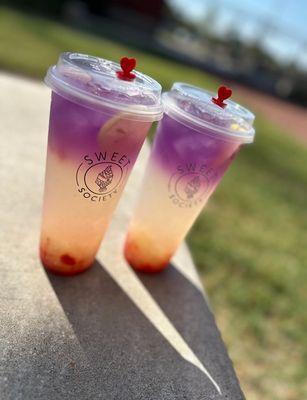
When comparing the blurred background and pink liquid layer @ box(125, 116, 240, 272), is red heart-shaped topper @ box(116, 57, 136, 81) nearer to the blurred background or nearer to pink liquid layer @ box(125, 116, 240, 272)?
pink liquid layer @ box(125, 116, 240, 272)

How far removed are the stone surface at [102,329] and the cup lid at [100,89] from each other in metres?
0.77

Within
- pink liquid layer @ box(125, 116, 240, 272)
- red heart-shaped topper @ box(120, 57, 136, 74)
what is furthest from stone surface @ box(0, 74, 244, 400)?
red heart-shaped topper @ box(120, 57, 136, 74)

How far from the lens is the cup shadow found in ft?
4.34

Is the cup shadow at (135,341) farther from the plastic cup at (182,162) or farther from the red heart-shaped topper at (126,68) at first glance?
the red heart-shaped topper at (126,68)

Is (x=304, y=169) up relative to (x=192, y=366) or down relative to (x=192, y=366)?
down

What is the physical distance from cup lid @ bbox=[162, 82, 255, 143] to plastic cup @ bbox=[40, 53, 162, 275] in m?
0.13

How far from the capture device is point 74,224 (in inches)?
59.1

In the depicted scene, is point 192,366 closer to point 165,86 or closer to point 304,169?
point 304,169

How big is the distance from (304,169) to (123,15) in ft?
36.0

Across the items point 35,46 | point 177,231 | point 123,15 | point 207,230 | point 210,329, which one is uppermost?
point 177,231

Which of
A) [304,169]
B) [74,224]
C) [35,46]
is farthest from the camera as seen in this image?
[35,46]

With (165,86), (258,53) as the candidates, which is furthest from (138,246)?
(258,53)

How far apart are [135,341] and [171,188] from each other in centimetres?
62

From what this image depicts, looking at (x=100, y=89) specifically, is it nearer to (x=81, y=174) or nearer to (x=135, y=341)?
(x=81, y=174)
